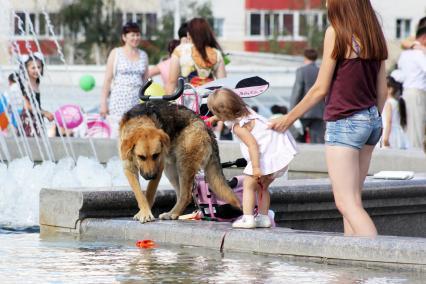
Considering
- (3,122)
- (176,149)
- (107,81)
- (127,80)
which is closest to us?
(176,149)

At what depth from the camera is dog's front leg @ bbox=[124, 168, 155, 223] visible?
927 centimetres

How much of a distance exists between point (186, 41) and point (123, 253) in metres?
6.56

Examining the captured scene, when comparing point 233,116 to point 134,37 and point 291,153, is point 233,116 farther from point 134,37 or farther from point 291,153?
point 134,37

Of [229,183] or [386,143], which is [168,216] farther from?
[386,143]

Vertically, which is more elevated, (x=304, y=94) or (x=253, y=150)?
(x=253, y=150)

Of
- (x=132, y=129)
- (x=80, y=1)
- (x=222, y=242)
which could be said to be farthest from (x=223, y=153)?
(x=80, y=1)

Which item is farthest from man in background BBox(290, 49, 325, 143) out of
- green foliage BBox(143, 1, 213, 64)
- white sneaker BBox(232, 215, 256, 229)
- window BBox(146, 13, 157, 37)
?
window BBox(146, 13, 157, 37)

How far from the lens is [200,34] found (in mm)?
13523

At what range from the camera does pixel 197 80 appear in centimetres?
1345

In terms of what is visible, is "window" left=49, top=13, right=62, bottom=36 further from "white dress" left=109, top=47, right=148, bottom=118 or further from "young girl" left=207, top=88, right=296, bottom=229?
"young girl" left=207, top=88, right=296, bottom=229

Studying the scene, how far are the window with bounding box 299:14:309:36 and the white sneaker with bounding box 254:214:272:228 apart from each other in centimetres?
6535

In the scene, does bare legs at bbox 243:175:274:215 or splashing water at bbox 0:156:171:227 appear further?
splashing water at bbox 0:156:171:227

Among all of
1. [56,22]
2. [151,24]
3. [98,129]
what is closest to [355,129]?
[98,129]

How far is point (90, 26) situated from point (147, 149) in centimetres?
5996
